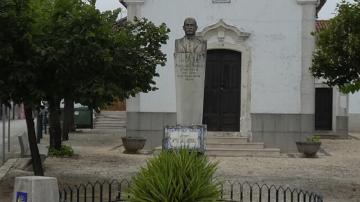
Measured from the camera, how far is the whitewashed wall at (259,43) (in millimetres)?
20328

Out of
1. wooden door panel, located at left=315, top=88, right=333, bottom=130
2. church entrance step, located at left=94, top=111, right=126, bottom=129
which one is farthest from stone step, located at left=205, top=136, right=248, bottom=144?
church entrance step, located at left=94, top=111, right=126, bottom=129

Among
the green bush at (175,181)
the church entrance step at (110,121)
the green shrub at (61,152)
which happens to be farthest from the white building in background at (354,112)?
the green bush at (175,181)

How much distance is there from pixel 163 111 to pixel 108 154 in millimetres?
2346

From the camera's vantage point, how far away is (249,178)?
14.1 metres

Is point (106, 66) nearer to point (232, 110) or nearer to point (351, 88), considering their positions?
point (351, 88)

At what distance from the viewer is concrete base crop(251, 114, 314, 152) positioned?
20188 millimetres

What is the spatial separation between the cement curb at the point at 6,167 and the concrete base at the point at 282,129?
25.1ft

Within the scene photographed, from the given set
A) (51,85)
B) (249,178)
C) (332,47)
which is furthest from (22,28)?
(249,178)

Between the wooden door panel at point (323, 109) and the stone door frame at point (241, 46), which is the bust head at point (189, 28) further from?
the wooden door panel at point (323, 109)

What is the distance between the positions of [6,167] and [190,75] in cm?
531

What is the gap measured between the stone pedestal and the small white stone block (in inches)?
193

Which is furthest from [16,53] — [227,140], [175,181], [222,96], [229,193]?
[222,96]

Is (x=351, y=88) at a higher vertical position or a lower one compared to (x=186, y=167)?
higher

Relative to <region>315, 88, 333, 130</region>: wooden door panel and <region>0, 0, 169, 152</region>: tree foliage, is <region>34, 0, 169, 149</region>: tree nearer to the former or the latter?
<region>0, 0, 169, 152</region>: tree foliage
